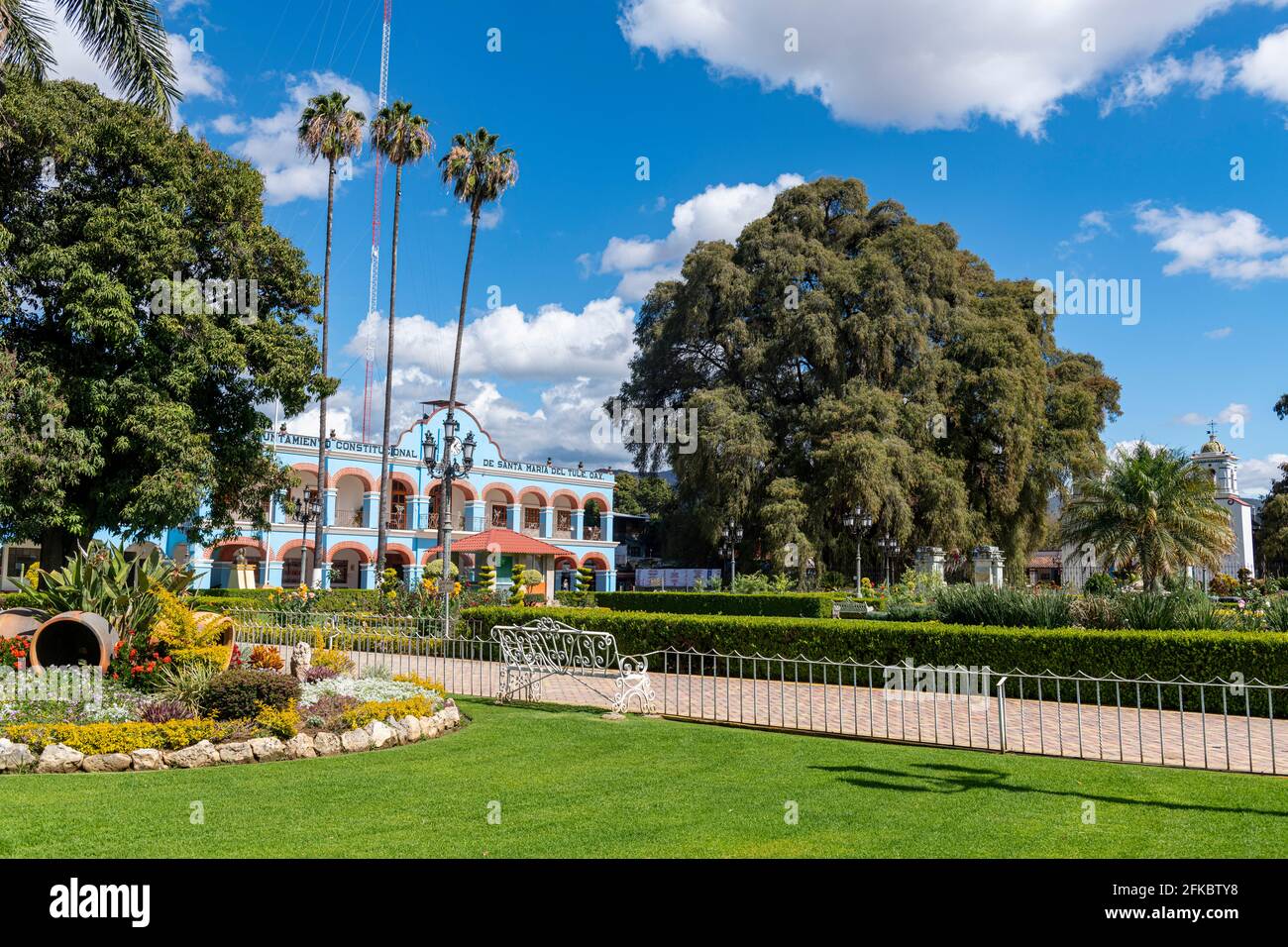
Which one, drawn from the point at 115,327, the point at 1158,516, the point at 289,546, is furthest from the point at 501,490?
the point at 1158,516

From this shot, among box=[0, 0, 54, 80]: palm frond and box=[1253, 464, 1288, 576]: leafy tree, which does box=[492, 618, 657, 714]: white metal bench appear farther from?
box=[1253, 464, 1288, 576]: leafy tree

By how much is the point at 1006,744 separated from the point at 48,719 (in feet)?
Answer: 29.0

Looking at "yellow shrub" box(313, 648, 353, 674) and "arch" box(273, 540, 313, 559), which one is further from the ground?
"arch" box(273, 540, 313, 559)

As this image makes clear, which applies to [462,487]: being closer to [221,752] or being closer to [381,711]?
[381,711]

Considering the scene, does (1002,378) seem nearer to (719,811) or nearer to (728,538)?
(728,538)

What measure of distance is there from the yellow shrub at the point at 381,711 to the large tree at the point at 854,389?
22.0 meters

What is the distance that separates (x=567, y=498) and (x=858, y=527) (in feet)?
66.0

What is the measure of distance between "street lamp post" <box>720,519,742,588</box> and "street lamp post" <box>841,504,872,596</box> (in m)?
4.08

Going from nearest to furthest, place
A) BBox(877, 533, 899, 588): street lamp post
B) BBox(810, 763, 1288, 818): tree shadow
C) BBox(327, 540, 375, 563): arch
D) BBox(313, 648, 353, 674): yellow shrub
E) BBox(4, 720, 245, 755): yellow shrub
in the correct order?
BBox(810, 763, 1288, 818): tree shadow < BBox(4, 720, 245, 755): yellow shrub < BBox(313, 648, 353, 674): yellow shrub < BBox(877, 533, 899, 588): street lamp post < BBox(327, 540, 375, 563): arch

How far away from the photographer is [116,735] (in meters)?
7.62

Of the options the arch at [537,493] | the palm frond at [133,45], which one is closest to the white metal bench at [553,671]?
the palm frond at [133,45]

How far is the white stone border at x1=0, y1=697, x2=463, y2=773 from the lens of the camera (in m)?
7.32

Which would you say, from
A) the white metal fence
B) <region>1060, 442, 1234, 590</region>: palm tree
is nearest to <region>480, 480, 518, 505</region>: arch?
the white metal fence
